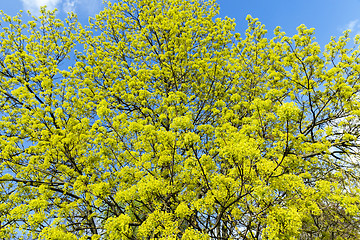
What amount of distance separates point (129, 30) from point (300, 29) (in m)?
8.36

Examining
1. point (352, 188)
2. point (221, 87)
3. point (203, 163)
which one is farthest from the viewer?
point (221, 87)

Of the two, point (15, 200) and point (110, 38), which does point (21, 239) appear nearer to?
point (15, 200)

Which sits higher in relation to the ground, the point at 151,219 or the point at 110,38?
the point at 110,38

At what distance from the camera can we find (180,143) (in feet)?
18.4

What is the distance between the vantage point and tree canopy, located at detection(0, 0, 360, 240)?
16.8 feet

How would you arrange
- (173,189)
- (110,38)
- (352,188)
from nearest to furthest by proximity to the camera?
(173,189) → (352,188) → (110,38)

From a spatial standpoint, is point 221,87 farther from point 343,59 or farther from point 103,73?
point 103,73

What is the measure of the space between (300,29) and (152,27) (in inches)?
237

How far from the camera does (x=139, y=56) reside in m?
10.5

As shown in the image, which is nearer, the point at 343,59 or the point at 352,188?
the point at 352,188

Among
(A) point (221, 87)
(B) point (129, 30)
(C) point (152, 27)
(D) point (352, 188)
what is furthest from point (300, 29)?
(B) point (129, 30)

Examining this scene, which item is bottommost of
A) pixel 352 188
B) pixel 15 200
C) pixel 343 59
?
pixel 352 188

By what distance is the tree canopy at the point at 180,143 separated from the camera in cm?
513

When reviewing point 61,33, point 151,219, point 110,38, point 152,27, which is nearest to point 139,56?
point 152,27
